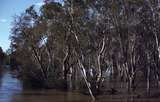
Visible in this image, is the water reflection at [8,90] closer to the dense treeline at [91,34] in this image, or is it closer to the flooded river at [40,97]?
the flooded river at [40,97]

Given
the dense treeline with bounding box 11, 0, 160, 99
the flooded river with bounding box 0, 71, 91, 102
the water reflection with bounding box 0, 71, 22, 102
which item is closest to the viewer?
the flooded river with bounding box 0, 71, 91, 102

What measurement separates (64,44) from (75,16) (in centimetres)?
1620

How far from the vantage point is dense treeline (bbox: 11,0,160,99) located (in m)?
43.4

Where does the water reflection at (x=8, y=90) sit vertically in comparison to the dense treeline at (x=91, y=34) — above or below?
below

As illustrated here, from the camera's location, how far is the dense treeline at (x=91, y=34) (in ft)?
142

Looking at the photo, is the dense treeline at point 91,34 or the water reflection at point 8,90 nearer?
the water reflection at point 8,90

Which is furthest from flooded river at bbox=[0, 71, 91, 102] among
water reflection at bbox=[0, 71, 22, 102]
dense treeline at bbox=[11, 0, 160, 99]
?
dense treeline at bbox=[11, 0, 160, 99]

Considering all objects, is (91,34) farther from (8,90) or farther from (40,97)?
(8,90)

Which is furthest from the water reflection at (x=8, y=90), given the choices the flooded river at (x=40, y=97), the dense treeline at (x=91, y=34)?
the dense treeline at (x=91, y=34)

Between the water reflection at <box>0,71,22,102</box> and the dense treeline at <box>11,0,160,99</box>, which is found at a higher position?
the dense treeline at <box>11,0,160,99</box>

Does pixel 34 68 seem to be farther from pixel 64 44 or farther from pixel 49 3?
pixel 49 3

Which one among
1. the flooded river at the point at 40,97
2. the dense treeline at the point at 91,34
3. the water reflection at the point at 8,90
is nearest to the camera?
the flooded river at the point at 40,97

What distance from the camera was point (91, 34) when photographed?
148 feet

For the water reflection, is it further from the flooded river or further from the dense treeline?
the dense treeline
